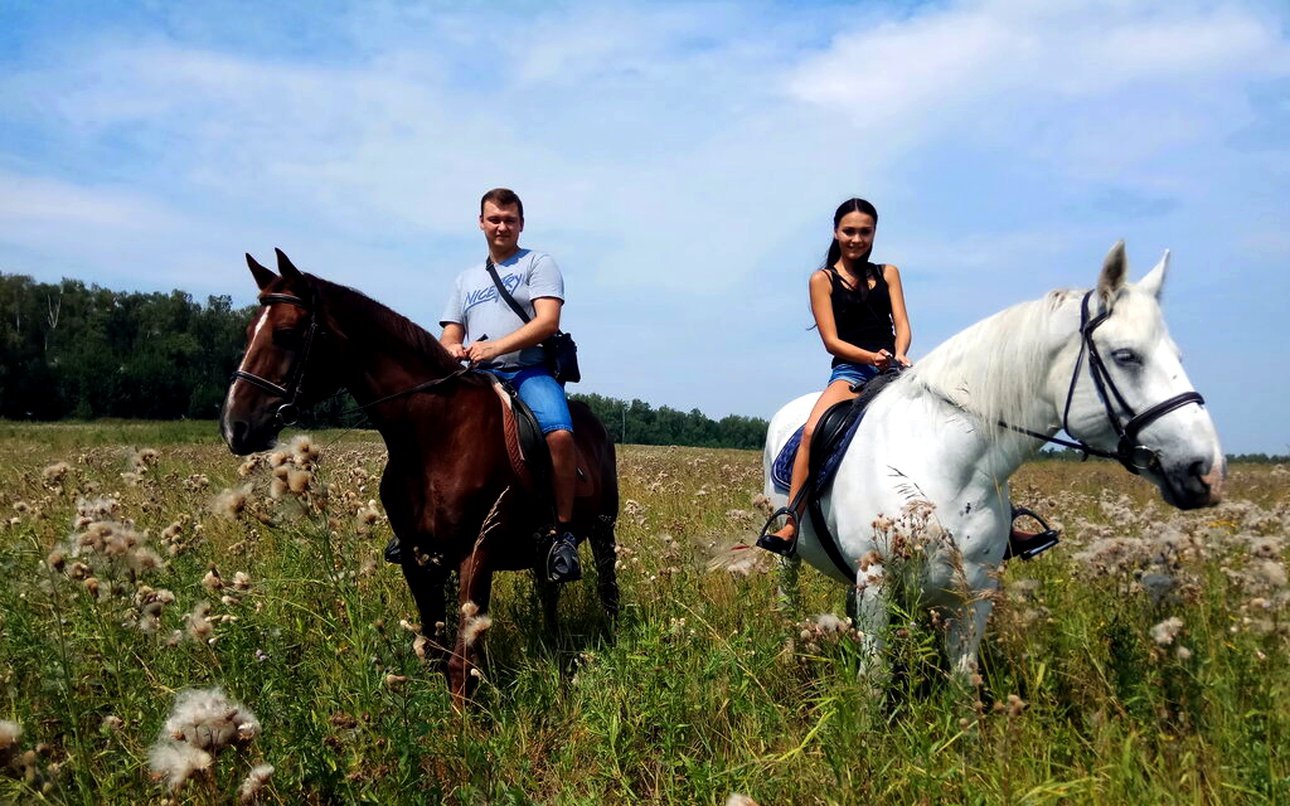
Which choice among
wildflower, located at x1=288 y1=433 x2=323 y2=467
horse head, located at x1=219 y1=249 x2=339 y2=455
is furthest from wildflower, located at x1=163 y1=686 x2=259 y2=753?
horse head, located at x1=219 y1=249 x2=339 y2=455

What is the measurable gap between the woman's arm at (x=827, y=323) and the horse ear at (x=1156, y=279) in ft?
5.31

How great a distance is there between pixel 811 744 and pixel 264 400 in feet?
10.2

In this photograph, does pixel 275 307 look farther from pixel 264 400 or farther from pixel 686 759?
pixel 686 759

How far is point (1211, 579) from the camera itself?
14.0 ft

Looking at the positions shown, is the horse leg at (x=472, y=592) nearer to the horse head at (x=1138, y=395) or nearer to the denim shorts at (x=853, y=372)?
the denim shorts at (x=853, y=372)

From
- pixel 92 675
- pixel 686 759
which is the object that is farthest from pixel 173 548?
pixel 686 759

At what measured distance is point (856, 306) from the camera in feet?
16.6

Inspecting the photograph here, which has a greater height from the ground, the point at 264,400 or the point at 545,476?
the point at 264,400

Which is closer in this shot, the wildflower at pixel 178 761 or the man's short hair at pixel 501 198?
the wildflower at pixel 178 761

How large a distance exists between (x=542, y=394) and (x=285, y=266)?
170 centimetres

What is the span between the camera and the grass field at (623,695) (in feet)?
8.82

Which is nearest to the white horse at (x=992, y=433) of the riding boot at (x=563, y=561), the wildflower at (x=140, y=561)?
the riding boot at (x=563, y=561)

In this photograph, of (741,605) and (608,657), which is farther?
(741,605)

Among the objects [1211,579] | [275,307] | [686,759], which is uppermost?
[275,307]
